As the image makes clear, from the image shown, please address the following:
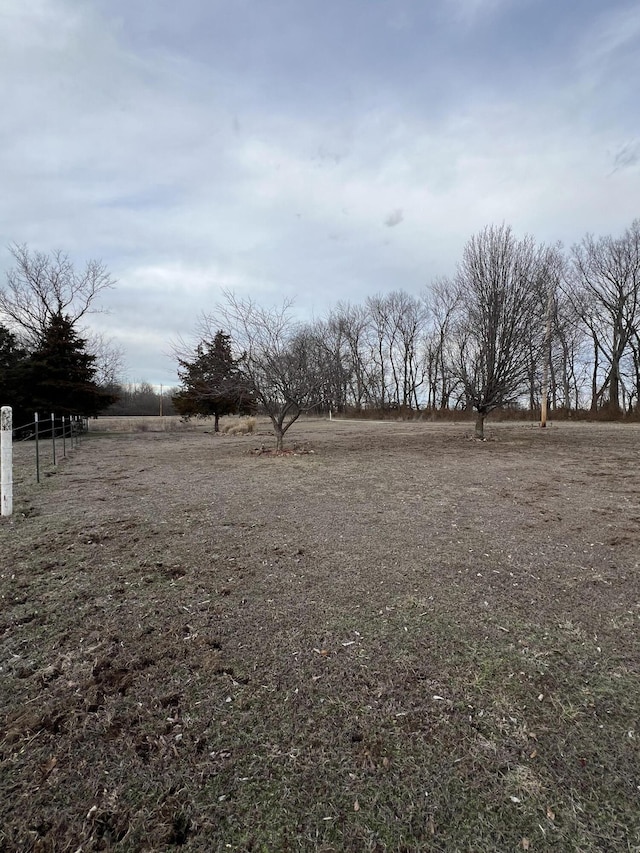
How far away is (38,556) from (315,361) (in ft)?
26.1

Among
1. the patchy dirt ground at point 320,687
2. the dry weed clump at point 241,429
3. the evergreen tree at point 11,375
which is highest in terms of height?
the evergreen tree at point 11,375

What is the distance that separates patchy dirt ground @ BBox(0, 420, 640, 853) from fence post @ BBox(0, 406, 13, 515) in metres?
0.42

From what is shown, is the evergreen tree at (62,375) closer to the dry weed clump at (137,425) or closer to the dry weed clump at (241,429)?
the dry weed clump at (137,425)

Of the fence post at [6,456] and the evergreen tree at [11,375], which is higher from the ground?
the evergreen tree at [11,375]

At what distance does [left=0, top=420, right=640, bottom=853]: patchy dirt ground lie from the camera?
3.86ft

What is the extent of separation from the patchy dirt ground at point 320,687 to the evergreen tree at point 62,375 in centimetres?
1551

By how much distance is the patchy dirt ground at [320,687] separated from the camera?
3.86 feet

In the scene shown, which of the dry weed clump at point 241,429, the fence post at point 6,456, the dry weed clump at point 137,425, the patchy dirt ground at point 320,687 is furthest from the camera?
the dry weed clump at point 137,425

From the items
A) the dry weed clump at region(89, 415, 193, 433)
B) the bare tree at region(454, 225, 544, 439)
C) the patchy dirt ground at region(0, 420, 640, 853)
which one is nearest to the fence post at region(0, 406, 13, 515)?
the patchy dirt ground at region(0, 420, 640, 853)

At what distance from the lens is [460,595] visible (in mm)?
2539

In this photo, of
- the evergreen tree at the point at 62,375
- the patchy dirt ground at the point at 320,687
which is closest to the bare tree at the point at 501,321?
the patchy dirt ground at the point at 320,687

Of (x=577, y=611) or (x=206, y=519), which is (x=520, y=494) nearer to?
(x=577, y=611)

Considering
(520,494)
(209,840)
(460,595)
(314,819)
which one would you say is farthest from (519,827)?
(520,494)

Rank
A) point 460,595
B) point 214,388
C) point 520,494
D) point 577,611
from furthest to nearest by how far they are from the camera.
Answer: point 214,388 < point 520,494 < point 460,595 < point 577,611
